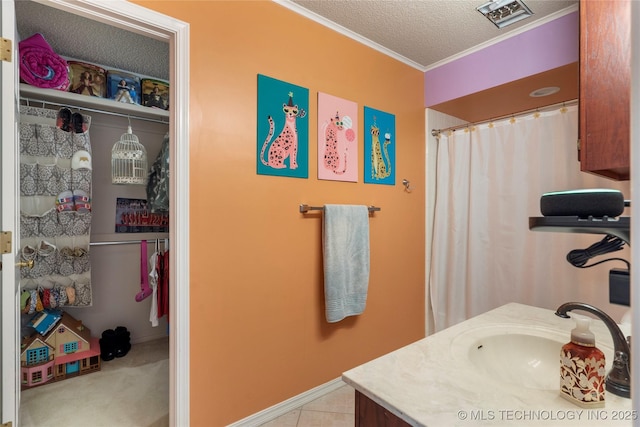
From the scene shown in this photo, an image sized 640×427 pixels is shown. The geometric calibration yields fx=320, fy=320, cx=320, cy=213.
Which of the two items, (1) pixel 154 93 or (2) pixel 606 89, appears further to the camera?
(1) pixel 154 93

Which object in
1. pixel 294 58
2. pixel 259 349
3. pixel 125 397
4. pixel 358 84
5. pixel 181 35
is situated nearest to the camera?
pixel 181 35

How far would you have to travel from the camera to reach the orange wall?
156 cm

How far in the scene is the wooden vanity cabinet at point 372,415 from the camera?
0.77m

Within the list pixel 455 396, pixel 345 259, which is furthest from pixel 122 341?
pixel 455 396

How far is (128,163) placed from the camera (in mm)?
2432

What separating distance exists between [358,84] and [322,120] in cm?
44

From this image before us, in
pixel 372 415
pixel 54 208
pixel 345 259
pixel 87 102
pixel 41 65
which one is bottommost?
pixel 372 415

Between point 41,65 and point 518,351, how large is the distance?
3.11 meters

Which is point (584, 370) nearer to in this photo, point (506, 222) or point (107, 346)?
point (506, 222)

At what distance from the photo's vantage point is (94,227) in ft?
8.69

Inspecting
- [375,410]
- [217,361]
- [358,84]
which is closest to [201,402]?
[217,361]

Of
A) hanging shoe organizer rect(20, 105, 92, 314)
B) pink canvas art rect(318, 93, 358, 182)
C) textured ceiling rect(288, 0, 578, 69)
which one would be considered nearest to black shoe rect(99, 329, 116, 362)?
hanging shoe organizer rect(20, 105, 92, 314)

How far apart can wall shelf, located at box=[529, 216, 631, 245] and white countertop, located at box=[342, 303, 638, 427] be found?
43 centimetres

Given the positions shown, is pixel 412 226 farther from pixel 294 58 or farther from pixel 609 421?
pixel 609 421
